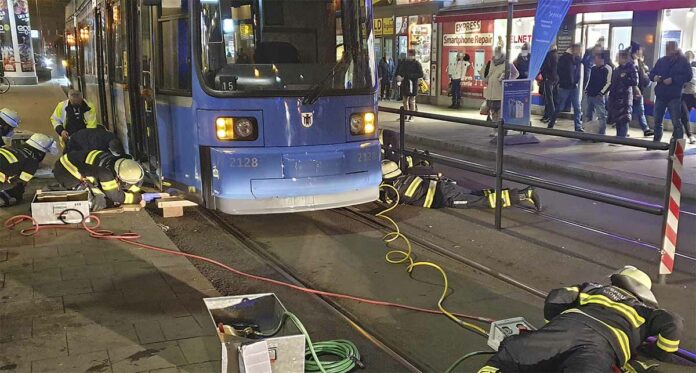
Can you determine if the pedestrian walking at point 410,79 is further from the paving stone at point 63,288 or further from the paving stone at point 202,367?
the paving stone at point 202,367

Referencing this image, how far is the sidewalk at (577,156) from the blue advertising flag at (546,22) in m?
1.96

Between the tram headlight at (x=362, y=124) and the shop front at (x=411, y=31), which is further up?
the shop front at (x=411, y=31)

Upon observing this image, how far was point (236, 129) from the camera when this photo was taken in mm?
6445

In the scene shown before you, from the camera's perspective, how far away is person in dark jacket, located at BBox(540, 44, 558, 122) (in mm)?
15469

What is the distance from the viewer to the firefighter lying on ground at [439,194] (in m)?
8.11

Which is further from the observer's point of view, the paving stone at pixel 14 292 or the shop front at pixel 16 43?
the shop front at pixel 16 43

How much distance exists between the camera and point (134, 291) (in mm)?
5434

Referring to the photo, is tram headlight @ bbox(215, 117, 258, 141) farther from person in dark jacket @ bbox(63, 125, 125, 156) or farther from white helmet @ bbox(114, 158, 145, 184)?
person in dark jacket @ bbox(63, 125, 125, 156)

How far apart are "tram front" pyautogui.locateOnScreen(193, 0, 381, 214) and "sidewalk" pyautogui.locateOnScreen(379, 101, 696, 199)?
498 centimetres

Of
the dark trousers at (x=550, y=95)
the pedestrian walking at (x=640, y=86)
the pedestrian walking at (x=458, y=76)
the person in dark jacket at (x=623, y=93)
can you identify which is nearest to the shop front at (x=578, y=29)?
the pedestrian walking at (x=458, y=76)

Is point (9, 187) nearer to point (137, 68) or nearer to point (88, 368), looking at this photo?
point (137, 68)

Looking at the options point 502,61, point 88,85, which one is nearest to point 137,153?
Result: point 88,85

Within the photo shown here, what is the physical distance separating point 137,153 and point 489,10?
1322 cm

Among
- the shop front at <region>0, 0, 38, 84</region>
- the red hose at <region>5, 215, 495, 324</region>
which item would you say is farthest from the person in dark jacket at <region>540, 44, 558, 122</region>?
the shop front at <region>0, 0, 38, 84</region>
